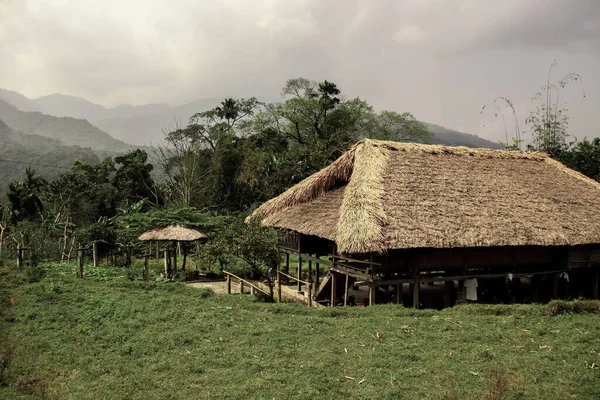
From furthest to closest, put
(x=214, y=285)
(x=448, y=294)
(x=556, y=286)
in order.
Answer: (x=214, y=285), (x=556, y=286), (x=448, y=294)

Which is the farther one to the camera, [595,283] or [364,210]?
[595,283]

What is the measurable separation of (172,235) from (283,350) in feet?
27.5

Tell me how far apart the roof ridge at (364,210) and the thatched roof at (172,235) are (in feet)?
19.2

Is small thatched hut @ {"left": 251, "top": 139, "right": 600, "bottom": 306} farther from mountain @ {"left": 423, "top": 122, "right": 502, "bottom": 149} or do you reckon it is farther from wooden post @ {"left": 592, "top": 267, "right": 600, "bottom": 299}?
mountain @ {"left": 423, "top": 122, "right": 502, "bottom": 149}

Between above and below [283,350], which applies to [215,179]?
above

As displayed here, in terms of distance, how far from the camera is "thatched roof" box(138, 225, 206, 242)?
1448cm

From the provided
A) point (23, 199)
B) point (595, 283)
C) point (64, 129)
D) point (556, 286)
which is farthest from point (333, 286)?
point (64, 129)

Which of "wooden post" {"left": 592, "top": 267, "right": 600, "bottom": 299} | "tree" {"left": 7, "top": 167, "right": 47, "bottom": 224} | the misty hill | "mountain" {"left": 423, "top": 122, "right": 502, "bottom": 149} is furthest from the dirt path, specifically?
"mountain" {"left": 423, "top": 122, "right": 502, "bottom": 149}

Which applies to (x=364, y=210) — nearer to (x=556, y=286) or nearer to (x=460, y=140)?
(x=556, y=286)

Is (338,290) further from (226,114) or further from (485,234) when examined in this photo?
(226,114)

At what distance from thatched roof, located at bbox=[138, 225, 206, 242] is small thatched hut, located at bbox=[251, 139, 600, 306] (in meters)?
2.29

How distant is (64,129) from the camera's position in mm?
133750

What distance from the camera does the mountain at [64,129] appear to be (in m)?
126

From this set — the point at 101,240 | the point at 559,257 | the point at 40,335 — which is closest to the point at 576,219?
the point at 559,257
